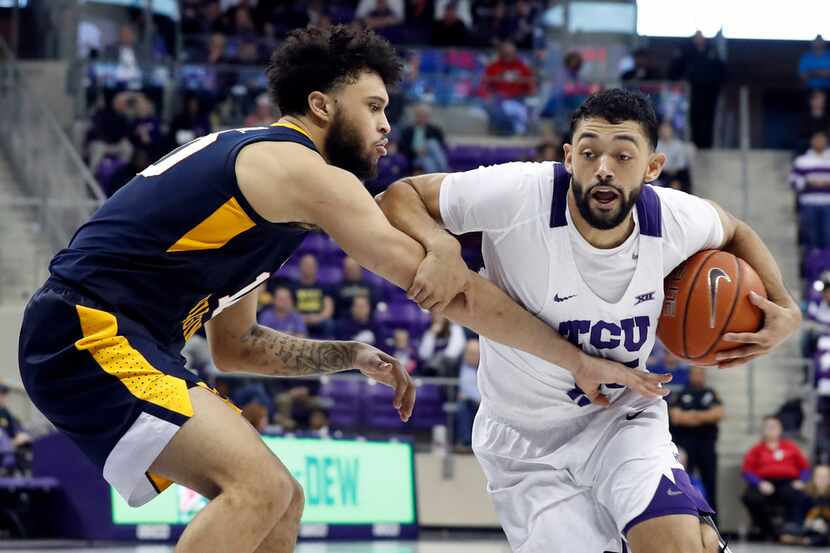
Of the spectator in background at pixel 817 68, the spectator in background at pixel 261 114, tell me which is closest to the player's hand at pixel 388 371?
the spectator in background at pixel 261 114

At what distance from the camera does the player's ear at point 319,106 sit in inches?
178

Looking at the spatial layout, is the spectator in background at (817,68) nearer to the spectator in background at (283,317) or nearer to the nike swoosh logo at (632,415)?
the spectator in background at (283,317)

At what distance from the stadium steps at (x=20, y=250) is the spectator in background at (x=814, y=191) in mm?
8592

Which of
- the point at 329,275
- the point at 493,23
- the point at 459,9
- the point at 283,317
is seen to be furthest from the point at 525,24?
the point at 283,317

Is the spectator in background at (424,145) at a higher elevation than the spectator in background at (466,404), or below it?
higher

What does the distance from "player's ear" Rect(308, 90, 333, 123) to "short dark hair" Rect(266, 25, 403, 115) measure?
1.3 inches

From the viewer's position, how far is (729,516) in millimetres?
12617

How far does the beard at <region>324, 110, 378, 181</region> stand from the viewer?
451cm

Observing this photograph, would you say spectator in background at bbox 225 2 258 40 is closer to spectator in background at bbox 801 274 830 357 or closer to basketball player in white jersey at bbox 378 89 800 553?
spectator in background at bbox 801 274 830 357

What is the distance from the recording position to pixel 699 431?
12.1 meters

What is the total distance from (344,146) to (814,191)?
40.0 ft

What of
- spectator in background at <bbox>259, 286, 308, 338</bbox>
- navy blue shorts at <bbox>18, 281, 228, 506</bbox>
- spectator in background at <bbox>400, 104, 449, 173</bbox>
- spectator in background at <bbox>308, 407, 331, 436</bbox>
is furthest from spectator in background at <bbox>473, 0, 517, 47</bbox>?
navy blue shorts at <bbox>18, 281, 228, 506</bbox>

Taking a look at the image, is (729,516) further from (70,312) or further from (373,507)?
(70,312)

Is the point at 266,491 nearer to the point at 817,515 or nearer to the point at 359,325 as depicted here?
the point at 359,325
